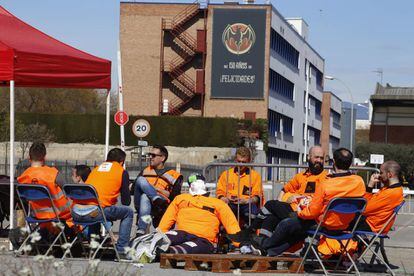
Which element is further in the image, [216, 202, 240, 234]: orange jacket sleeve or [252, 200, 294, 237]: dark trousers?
[252, 200, 294, 237]: dark trousers

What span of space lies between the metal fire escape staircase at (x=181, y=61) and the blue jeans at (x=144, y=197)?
208 ft

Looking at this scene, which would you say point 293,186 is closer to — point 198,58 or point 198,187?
point 198,187

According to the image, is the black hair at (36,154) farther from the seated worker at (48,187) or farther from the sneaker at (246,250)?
the sneaker at (246,250)

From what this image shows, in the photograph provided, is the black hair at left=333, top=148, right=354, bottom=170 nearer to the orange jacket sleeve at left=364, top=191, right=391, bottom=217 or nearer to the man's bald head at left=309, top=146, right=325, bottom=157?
the orange jacket sleeve at left=364, top=191, right=391, bottom=217

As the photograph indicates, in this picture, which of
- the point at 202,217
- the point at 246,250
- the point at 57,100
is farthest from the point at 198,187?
the point at 57,100

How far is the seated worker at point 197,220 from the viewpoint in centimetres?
1290

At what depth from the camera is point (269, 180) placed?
1848cm

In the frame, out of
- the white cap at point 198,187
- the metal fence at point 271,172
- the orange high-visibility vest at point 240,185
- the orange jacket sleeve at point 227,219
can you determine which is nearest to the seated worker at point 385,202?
the orange jacket sleeve at point 227,219

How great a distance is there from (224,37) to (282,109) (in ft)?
38.2

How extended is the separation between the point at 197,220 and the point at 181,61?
2619 inches

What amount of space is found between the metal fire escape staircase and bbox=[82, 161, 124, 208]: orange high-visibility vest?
64.8 metres

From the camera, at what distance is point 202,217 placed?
13039 millimetres

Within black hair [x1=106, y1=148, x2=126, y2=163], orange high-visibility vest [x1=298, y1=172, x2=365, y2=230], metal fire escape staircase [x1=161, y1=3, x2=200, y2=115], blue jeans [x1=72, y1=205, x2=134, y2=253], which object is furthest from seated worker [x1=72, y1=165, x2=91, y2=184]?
metal fire escape staircase [x1=161, y1=3, x2=200, y2=115]

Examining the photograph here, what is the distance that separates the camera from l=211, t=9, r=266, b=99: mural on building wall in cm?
7900
